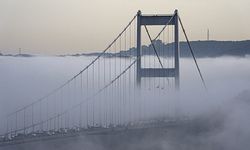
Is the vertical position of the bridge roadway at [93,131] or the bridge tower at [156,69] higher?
the bridge tower at [156,69]

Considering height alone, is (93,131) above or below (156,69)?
below

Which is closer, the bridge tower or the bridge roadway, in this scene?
the bridge roadway

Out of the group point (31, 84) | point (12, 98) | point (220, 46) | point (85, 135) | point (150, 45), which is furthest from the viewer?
point (220, 46)

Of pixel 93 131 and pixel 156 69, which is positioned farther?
pixel 156 69

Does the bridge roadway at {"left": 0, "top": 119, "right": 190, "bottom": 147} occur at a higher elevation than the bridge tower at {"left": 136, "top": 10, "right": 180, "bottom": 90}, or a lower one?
lower

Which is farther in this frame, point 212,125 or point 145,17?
point 212,125

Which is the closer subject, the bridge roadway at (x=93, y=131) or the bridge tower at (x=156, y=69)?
the bridge roadway at (x=93, y=131)

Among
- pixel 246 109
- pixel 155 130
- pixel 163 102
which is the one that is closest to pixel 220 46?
pixel 246 109

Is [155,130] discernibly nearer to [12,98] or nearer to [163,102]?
[163,102]
